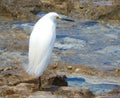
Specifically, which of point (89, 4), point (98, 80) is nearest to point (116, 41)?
point (98, 80)

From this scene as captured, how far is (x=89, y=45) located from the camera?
10.5m

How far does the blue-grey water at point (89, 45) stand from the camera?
888cm

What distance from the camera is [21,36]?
11.0 m

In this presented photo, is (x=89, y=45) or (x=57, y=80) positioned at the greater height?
(x=57, y=80)

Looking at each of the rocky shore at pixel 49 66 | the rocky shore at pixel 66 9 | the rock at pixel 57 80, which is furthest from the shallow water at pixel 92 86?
the rocky shore at pixel 66 9

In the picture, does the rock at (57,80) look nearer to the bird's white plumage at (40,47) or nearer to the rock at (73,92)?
the bird's white plumage at (40,47)

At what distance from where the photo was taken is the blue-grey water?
888 centimetres

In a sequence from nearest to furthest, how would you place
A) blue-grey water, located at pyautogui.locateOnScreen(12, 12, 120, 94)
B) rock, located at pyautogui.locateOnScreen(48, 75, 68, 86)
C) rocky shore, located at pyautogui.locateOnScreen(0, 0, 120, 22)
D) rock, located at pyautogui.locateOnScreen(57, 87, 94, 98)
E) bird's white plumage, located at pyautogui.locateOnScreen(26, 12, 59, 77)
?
rock, located at pyautogui.locateOnScreen(57, 87, 94, 98)
bird's white plumage, located at pyautogui.locateOnScreen(26, 12, 59, 77)
rock, located at pyautogui.locateOnScreen(48, 75, 68, 86)
blue-grey water, located at pyautogui.locateOnScreen(12, 12, 120, 94)
rocky shore, located at pyautogui.locateOnScreen(0, 0, 120, 22)

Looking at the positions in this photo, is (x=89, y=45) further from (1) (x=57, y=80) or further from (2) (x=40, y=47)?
(2) (x=40, y=47)

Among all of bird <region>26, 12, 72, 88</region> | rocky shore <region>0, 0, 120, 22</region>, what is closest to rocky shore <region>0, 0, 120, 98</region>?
rocky shore <region>0, 0, 120, 22</region>

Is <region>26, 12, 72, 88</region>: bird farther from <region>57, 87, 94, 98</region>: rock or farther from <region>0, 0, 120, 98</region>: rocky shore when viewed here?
<region>57, 87, 94, 98</region>: rock

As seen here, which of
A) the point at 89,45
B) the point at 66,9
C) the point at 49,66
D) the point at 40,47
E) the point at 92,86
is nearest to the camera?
the point at 40,47

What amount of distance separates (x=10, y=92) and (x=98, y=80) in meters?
2.75

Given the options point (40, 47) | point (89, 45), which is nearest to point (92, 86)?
point (40, 47)
